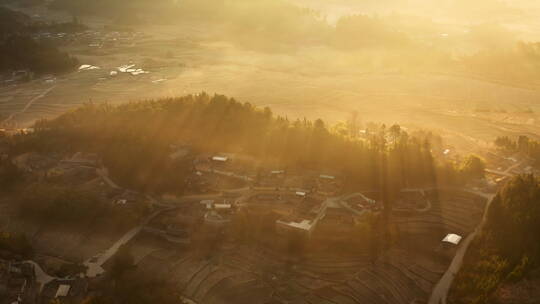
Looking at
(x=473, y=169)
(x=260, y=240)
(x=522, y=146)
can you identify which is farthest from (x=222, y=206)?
(x=522, y=146)

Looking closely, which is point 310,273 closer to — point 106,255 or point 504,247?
point 504,247

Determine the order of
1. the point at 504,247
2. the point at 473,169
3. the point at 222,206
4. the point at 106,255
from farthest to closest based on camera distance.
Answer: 1. the point at 473,169
2. the point at 222,206
3. the point at 106,255
4. the point at 504,247

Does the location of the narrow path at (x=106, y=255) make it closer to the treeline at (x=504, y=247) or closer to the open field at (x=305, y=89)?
the treeline at (x=504, y=247)

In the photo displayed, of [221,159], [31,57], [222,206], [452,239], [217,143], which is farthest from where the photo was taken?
[31,57]

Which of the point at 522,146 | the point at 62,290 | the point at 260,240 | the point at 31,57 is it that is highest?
the point at 31,57

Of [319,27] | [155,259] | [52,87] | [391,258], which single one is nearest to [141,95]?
[52,87]
